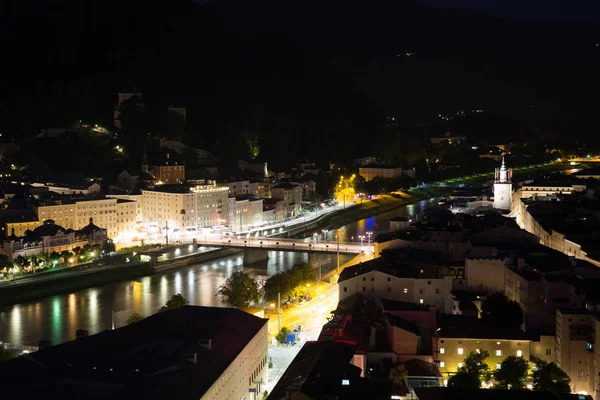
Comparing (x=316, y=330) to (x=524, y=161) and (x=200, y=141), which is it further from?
(x=524, y=161)

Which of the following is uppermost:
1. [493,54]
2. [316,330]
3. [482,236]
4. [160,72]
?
[493,54]

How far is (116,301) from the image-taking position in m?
13.6

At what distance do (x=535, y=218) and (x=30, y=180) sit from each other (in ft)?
39.0

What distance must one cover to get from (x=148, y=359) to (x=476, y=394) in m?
2.74


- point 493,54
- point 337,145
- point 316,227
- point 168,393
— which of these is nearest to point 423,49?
point 493,54

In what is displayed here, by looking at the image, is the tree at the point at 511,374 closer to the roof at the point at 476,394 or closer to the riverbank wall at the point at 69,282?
the roof at the point at 476,394

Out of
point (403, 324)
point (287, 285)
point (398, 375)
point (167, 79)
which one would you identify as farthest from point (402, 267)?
point (167, 79)

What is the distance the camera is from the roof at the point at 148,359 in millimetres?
6871

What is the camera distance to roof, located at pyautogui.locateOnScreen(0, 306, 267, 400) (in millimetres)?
6871

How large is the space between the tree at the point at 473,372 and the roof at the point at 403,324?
0.67 metres

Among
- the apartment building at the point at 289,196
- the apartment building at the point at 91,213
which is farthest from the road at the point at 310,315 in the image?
the apartment building at the point at 289,196

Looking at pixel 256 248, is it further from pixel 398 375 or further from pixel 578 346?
pixel 578 346

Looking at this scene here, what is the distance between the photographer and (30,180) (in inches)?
829

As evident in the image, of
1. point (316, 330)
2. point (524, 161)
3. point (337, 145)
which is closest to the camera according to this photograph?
point (316, 330)
